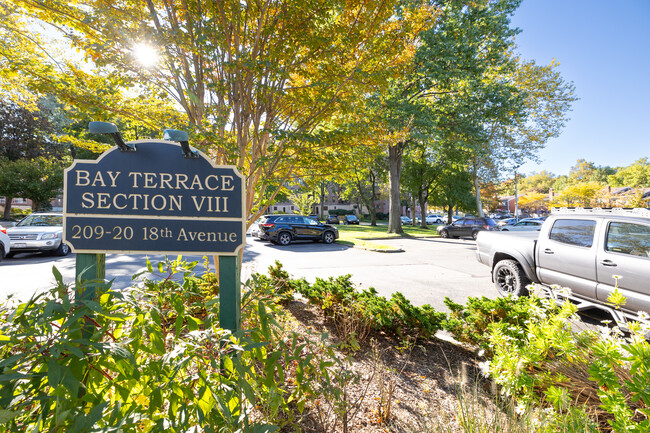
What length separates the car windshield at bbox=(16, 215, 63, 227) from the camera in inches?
423

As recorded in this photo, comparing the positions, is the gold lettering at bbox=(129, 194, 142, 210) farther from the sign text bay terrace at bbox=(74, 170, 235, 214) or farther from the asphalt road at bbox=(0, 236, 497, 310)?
the asphalt road at bbox=(0, 236, 497, 310)

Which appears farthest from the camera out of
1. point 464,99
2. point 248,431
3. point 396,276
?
point 464,99

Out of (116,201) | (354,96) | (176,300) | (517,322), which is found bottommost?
(517,322)

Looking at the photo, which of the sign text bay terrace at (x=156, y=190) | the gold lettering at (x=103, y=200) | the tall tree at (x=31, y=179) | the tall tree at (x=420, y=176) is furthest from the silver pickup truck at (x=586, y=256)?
the tall tree at (x=31, y=179)

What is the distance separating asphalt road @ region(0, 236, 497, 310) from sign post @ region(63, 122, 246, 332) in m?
2.97

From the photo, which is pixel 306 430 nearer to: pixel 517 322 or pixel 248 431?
pixel 248 431

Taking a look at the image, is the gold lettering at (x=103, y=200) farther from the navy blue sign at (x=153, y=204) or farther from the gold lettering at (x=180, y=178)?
the gold lettering at (x=180, y=178)

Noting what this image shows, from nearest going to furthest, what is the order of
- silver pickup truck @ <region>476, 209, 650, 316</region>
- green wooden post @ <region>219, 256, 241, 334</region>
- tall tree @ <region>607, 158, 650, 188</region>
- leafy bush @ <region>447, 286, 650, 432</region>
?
leafy bush @ <region>447, 286, 650, 432</region> < green wooden post @ <region>219, 256, 241, 334</region> < silver pickup truck @ <region>476, 209, 650, 316</region> < tall tree @ <region>607, 158, 650, 188</region>

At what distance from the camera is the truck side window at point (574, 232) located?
459cm

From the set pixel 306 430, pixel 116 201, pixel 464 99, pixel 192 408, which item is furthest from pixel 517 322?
pixel 464 99

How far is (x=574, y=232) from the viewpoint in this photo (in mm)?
4855

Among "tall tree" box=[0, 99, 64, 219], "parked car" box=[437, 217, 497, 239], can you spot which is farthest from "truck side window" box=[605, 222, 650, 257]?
"tall tree" box=[0, 99, 64, 219]

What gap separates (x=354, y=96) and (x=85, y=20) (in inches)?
124

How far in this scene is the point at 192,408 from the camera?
4.21 ft
